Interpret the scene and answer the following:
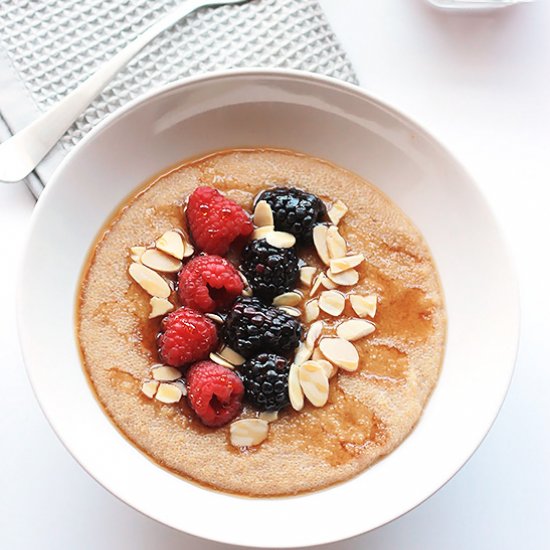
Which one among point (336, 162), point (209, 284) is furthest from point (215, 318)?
point (336, 162)

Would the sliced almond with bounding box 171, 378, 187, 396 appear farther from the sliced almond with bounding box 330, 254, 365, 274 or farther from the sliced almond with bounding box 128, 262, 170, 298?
A: the sliced almond with bounding box 330, 254, 365, 274

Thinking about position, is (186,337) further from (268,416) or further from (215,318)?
(268,416)

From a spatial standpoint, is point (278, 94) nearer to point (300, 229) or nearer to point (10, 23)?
point (300, 229)

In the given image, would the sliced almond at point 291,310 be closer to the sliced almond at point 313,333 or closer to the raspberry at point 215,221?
the sliced almond at point 313,333

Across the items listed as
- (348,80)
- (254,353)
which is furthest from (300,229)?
(348,80)

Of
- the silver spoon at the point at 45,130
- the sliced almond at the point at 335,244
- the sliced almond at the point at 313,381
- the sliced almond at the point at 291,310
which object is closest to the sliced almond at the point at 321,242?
the sliced almond at the point at 335,244
